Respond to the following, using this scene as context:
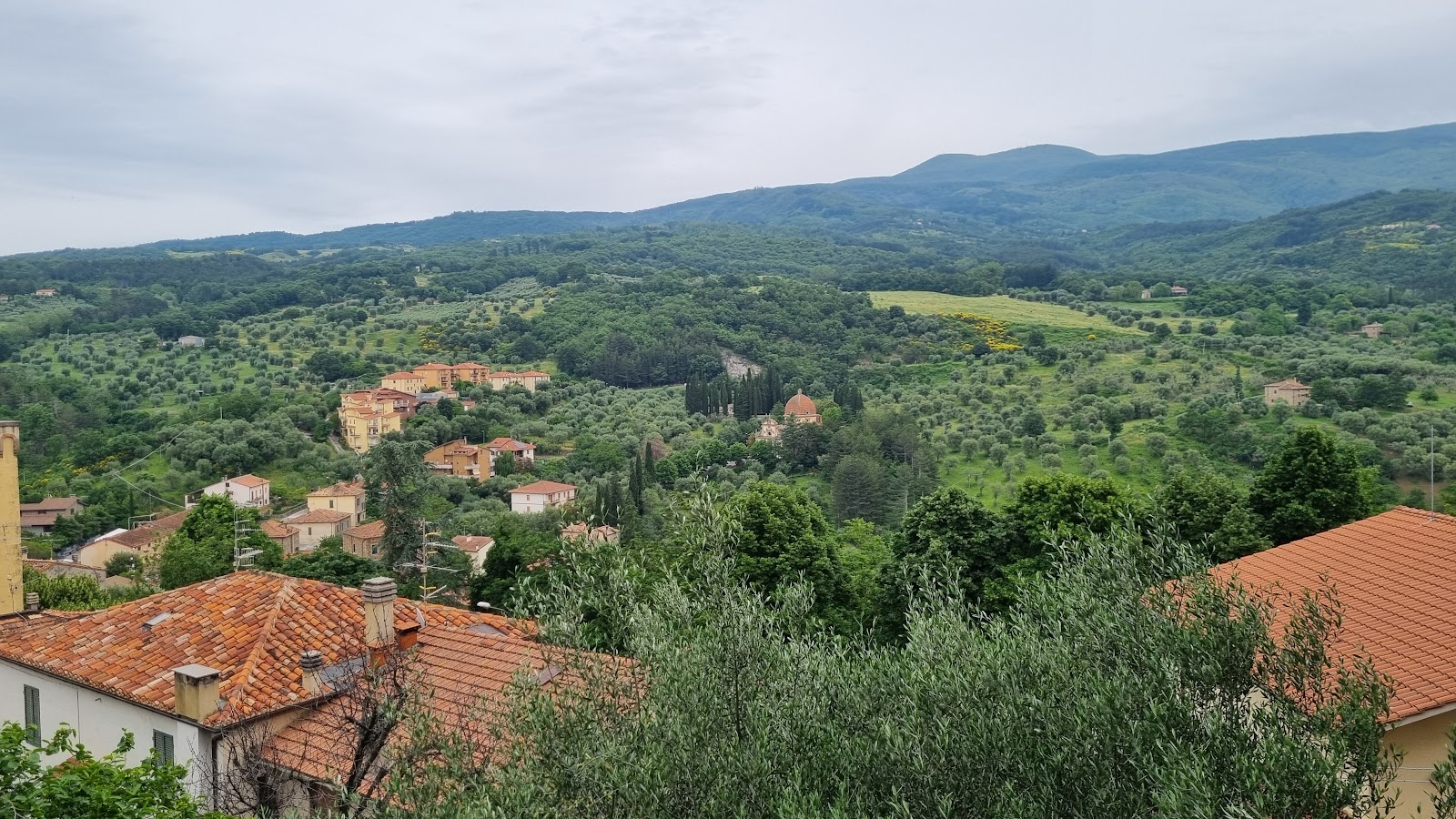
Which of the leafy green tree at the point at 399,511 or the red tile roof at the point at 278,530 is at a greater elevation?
the leafy green tree at the point at 399,511

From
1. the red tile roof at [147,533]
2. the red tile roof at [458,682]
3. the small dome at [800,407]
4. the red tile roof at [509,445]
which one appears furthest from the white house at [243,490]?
the red tile roof at [458,682]

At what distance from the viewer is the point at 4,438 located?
738 inches

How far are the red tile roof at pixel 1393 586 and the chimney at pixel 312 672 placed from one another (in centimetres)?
1219

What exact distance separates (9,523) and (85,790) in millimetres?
12162

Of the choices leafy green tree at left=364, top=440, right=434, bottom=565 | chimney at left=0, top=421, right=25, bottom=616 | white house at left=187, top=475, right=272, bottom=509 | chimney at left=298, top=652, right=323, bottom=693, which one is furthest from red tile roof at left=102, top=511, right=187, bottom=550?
chimney at left=298, top=652, right=323, bottom=693

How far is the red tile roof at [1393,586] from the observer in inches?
432

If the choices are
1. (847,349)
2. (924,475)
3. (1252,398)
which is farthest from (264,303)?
A: (1252,398)

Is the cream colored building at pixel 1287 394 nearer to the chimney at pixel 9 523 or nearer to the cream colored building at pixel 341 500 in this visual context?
the cream colored building at pixel 341 500

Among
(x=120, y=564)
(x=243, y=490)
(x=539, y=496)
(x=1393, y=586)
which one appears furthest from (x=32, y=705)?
(x=243, y=490)

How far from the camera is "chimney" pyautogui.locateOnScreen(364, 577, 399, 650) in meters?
16.0

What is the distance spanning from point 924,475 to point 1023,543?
30.7m

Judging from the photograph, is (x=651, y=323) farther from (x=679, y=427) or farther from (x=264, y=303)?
(x=264, y=303)

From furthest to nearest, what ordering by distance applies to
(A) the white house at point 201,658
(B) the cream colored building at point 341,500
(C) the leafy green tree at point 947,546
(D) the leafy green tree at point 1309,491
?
(B) the cream colored building at point 341,500 → (C) the leafy green tree at point 947,546 → (D) the leafy green tree at point 1309,491 → (A) the white house at point 201,658

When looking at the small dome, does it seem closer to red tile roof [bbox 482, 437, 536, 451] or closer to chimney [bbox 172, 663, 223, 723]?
red tile roof [bbox 482, 437, 536, 451]
